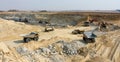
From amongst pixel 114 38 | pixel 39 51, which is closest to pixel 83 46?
pixel 39 51

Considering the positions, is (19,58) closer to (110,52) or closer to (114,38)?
(110,52)

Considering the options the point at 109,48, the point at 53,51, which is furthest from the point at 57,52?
the point at 109,48

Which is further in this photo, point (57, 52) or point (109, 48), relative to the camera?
point (109, 48)

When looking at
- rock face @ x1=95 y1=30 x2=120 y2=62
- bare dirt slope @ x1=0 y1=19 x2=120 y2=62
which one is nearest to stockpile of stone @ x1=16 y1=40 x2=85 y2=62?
bare dirt slope @ x1=0 y1=19 x2=120 y2=62

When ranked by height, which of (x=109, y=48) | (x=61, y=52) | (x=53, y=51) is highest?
(x=53, y=51)

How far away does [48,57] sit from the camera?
23.4m

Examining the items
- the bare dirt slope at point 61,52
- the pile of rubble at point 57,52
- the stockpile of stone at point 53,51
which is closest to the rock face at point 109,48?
the bare dirt slope at point 61,52

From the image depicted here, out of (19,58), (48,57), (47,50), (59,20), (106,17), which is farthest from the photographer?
(106,17)

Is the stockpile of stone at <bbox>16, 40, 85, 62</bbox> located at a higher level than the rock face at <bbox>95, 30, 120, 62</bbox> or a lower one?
higher

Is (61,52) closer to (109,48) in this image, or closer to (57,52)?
(57,52)

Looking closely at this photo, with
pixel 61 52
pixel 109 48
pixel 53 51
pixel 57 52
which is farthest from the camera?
pixel 109 48

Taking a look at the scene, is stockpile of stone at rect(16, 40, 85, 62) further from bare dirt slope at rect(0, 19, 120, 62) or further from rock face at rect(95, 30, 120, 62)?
rock face at rect(95, 30, 120, 62)

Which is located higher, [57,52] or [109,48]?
[57,52]

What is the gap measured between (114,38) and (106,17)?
129ft
